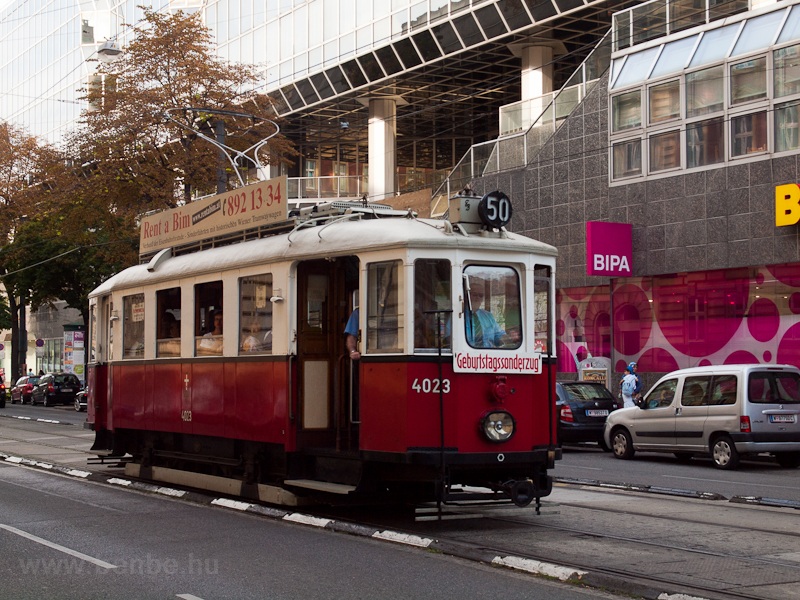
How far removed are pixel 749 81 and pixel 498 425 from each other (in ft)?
58.0

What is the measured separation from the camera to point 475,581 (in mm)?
7426

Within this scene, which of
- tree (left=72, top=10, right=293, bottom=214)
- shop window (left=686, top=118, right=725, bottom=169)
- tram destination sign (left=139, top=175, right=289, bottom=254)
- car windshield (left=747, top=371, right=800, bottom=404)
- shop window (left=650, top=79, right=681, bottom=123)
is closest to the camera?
tram destination sign (left=139, top=175, right=289, bottom=254)

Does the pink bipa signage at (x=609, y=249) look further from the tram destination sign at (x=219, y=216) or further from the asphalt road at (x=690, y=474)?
the tram destination sign at (x=219, y=216)

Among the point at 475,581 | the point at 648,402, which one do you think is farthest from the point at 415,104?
A: the point at 475,581

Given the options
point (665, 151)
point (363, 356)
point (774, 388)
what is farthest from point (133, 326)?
point (665, 151)

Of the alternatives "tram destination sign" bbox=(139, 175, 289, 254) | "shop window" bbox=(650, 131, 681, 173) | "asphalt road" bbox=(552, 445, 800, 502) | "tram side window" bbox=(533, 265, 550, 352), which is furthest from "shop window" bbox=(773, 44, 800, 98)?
"tram side window" bbox=(533, 265, 550, 352)

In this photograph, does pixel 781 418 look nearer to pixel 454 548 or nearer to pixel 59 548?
pixel 454 548

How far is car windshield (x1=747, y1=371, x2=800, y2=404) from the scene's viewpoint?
658 inches

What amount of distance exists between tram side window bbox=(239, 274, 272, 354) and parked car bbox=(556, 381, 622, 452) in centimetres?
1110

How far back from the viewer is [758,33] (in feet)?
80.1

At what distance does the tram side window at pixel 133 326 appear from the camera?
1433cm

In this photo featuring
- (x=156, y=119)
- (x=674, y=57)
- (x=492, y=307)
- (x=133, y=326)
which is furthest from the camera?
(x=156, y=119)

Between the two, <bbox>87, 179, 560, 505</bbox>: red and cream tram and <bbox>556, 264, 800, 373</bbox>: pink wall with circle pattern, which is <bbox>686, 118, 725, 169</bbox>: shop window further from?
<bbox>87, 179, 560, 505</bbox>: red and cream tram

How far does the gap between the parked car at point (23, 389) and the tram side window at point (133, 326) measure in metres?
36.7
